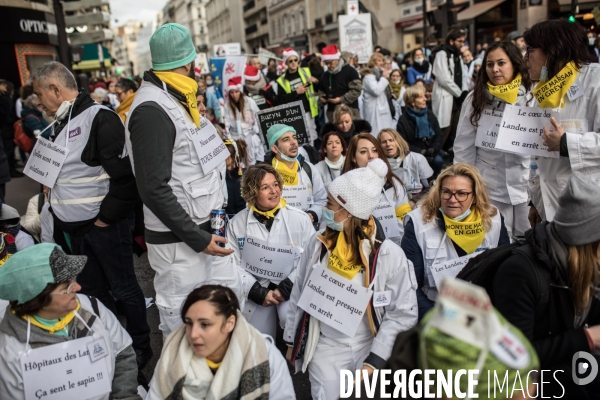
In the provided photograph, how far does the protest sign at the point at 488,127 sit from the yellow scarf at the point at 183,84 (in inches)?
82.8

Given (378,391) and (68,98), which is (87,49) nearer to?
(68,98)

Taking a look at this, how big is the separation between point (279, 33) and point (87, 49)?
26.4m

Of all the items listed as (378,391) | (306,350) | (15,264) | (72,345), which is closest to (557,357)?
(378,391)

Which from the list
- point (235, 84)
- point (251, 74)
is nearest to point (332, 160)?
point (235, 84)

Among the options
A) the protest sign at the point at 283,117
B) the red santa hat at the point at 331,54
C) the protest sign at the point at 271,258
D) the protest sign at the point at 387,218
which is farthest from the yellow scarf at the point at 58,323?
the red santa hat at the point at 331,54

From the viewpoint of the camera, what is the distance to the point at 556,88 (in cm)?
321

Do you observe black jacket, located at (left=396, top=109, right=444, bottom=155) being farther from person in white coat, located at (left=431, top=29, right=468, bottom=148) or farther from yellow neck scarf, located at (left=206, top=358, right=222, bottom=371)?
yellow neck scarf, located at (left=206, top=358, right=222, bottom=371)

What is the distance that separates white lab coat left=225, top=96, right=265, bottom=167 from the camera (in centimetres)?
804

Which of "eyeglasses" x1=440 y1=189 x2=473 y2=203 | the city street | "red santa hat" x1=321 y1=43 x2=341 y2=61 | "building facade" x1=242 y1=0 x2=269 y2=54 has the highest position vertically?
"building facade" x1=242 y1=0 x2=269 y2=54

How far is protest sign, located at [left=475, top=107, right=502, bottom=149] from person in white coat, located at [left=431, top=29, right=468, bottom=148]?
4.75 meters

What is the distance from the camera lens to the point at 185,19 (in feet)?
425

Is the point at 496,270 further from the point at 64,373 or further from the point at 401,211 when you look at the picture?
the point at 401,211

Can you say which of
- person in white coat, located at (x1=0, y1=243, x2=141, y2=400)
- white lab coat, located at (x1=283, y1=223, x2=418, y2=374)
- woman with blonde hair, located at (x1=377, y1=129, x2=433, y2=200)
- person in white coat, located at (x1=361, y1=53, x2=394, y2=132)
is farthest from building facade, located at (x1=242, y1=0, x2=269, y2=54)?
person in white coat, located at (x1=0, y1=243, x2=141, y2=400)

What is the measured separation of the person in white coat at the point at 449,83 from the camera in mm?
8422
